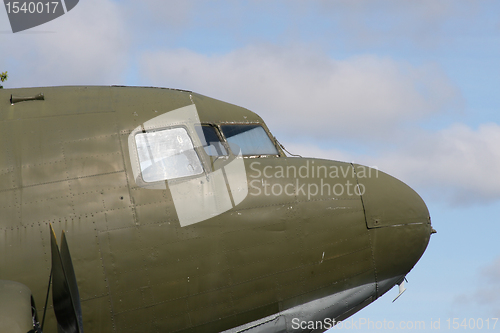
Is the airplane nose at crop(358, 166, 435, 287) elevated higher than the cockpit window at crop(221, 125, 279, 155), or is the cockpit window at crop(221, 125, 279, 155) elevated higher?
the cockpit window at crop(221, 125, 279, 155)

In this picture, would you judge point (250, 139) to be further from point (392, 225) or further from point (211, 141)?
point (392, 225)

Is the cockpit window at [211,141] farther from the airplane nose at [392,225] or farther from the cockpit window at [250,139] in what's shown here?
the airplane nose at [392,225]

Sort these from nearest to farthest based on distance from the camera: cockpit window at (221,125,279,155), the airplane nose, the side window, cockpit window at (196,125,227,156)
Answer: the side window, cockpit window at (196,125,227,156), the airplane nose, cockpit window at (221,125,279,155)

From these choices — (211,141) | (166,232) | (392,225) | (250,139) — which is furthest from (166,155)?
(392,225)

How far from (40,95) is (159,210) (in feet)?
10.2

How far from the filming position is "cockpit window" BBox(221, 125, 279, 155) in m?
11.0

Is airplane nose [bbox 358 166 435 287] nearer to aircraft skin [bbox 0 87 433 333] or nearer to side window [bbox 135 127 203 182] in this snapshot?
aircraft skin [bbox 0 87 433 333]

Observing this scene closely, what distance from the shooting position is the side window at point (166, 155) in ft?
32.8

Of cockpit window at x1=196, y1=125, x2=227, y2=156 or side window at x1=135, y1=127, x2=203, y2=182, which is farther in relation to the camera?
cockpit window at x1=196, y1=125, x2=227, y2=156

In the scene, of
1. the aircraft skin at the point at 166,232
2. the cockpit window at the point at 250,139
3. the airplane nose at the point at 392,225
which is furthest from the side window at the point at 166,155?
the airplane nose at the point at 392,225

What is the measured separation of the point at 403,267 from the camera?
37.0 feet

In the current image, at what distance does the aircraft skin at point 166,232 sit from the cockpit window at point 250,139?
190mm

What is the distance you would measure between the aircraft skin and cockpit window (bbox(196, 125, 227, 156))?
16cm

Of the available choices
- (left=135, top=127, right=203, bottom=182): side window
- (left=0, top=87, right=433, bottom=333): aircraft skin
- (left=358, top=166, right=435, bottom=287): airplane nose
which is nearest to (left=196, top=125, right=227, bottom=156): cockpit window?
(left=0, top=87, right=433, bottom=333): aircraft skin
